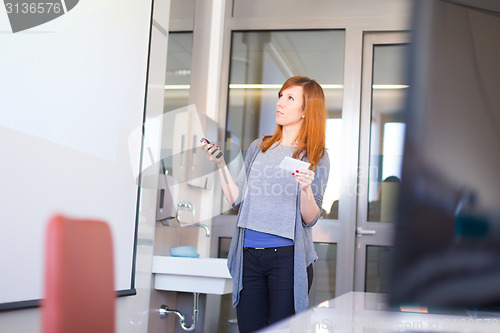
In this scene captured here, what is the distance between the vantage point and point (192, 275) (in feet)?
10.3

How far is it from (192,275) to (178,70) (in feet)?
4.08

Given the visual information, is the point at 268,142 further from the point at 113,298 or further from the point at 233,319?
the point at 233,319

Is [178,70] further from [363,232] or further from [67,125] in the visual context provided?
[363,232]

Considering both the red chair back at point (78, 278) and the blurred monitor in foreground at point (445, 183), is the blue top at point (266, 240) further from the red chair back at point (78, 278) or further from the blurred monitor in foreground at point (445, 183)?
the blurred monitor in foreground at point (445, 183)

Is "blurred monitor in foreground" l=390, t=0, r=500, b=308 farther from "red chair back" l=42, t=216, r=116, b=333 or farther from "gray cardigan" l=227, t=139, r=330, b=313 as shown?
"gray cardigan" l=227, t=139, r=330, b=313

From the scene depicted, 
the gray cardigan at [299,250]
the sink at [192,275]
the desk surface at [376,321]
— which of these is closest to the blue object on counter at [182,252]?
the sink at [192,275]

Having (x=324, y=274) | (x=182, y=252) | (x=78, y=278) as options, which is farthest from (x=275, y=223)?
(x=324, y=274)

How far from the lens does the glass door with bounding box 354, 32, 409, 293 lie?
385cm

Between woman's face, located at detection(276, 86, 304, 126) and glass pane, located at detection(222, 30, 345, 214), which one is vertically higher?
glass pane, located at detection(222, 30, 345, 214)

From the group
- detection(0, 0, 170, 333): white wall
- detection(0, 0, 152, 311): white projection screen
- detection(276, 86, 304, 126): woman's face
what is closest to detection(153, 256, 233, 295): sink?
detection(0, 0, 170, 333): white wall

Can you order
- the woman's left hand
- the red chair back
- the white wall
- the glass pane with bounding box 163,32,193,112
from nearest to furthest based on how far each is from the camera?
the red chair back → the woman's left hand → the white wall → the glass pane with bounding box 163,32,193,112

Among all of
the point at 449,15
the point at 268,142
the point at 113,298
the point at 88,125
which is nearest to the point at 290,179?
the point at 268,142

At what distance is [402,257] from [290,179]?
1728 millimetres

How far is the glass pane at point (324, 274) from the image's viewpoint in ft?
12.7
